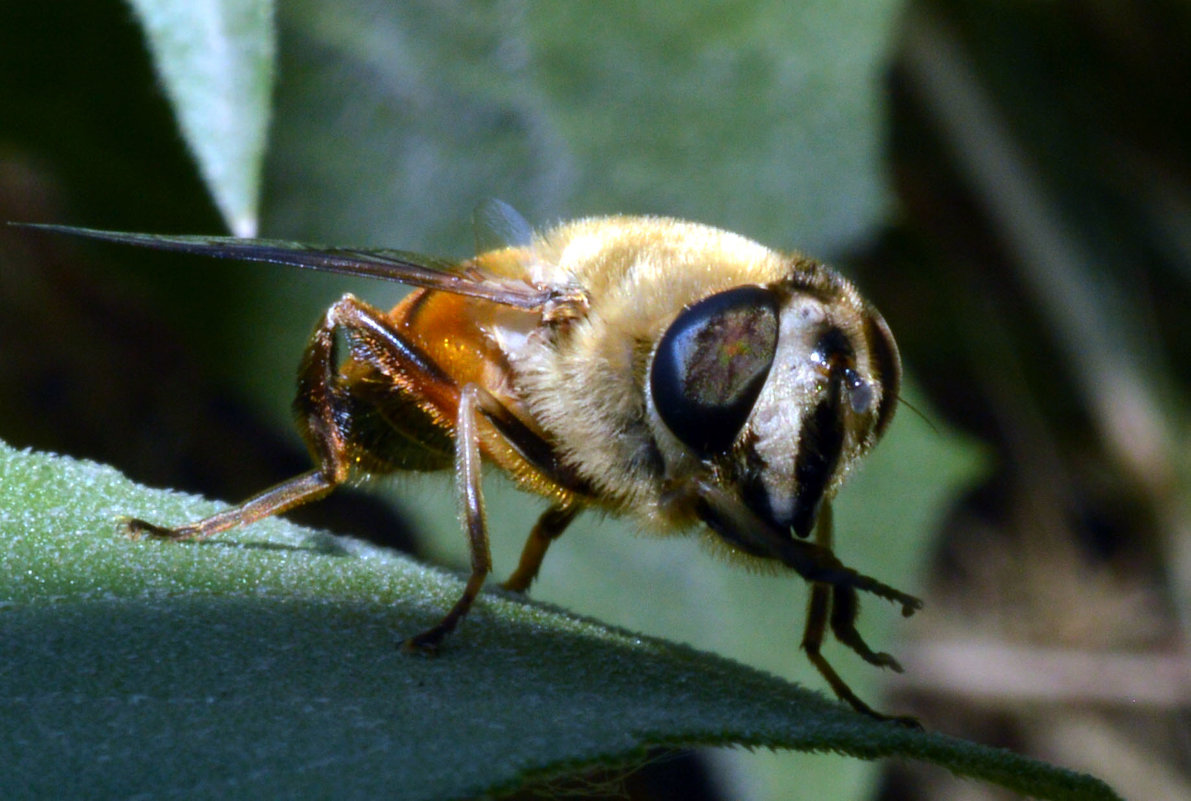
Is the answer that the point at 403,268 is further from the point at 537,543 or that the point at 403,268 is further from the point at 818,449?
the point at 818,449

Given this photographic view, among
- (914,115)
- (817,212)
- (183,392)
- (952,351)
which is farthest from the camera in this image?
(952,351)

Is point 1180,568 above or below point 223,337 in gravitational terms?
above

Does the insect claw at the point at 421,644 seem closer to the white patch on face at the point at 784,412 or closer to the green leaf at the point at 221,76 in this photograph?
the white patch on face at the point at 784,412

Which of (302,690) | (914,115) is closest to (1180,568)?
(914,115)

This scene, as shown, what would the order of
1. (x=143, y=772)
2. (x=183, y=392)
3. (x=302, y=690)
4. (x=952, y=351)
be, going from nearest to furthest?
(x=143, y=772) < (x=302, y=690) < (x=183, y=392) < (x=952, y=351)

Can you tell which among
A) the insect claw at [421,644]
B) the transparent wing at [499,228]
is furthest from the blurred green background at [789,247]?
the insect claw at [421,644]

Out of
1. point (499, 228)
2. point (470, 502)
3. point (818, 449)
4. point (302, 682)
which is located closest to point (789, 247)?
point (499, 228)

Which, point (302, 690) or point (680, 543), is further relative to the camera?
point (680, 543)

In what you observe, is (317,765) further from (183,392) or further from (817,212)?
(183,392)
